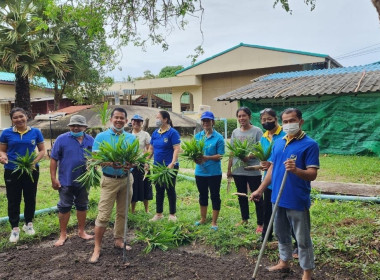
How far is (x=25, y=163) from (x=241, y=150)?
9.91 feet

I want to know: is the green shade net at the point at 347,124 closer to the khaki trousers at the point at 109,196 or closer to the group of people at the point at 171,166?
the group of people at the point at 171,166

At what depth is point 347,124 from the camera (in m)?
12.3

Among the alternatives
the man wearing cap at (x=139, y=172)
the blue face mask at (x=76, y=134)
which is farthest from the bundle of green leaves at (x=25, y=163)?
the man wearing cap at (x=139, y=172)

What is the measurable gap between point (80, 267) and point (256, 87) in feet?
43.2

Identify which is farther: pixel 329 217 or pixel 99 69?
pixel 99 69

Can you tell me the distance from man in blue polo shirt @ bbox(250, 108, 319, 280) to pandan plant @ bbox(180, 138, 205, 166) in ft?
4.98

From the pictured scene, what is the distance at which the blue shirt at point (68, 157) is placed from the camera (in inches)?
181

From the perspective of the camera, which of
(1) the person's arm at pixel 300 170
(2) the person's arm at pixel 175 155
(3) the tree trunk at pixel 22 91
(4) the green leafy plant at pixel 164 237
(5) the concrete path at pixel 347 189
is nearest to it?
(1) the person's arm at pixel 300 170

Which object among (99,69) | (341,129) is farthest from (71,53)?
(341,129)

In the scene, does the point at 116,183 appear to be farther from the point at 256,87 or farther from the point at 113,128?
the point at 256,87

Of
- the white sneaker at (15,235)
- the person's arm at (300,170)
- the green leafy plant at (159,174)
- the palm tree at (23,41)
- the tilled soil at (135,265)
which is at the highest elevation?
the palm tree at (23,41)

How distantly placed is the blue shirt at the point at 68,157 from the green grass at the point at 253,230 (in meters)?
1.16

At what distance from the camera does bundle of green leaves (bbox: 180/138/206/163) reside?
478cm

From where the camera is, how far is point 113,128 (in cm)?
436
